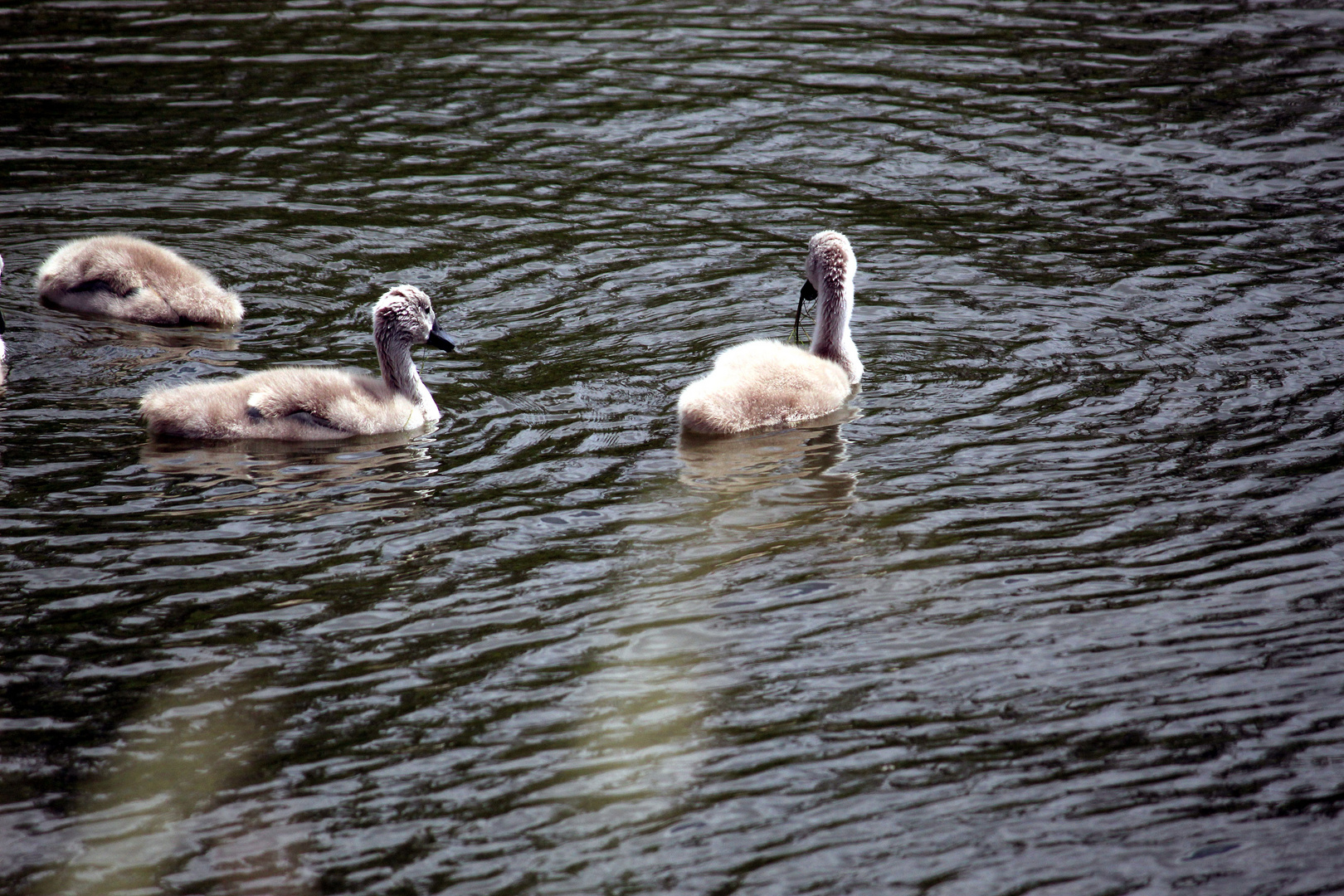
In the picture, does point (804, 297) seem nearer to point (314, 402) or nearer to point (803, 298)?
point (803, 298)

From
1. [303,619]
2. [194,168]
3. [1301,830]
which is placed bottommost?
[1301,830]

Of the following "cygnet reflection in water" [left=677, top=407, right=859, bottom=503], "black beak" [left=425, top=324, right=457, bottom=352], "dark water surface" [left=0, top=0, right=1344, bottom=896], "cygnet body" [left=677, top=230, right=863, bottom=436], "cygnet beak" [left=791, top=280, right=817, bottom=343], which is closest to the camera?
"dark water surface" [left=0, top=0, right=1344, bottom=896]

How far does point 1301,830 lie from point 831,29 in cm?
1268

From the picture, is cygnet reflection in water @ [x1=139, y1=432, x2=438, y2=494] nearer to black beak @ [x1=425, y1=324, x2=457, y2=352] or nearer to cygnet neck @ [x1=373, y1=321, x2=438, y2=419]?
cygnet neck @ [x1=373, y1=321, x2=438, y2=419]

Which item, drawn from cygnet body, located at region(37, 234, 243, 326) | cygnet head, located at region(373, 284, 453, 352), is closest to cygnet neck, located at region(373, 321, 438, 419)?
cygnet head, located at region(373, 284, 453, 352)

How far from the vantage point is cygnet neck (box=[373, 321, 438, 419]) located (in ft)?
26.7

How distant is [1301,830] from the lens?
4.75 m

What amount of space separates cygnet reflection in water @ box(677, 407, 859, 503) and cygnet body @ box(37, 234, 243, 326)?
3.45 metres

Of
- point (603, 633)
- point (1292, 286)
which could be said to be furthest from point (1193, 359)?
point (603, 633)

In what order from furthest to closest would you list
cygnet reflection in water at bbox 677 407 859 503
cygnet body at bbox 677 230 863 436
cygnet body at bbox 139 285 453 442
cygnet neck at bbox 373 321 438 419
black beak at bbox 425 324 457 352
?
black beak at bbox 425 324 457 352 → cygnet neck at bbox 373 321 438 419 → cygnet body at bbox 677 230 863 436 → cygnet body at bbox 139 285 453 442 → cygnet reflection in water at bbox 677 407 859 503

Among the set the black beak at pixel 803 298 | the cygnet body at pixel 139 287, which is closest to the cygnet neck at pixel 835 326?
the black beak at pixel 803 298

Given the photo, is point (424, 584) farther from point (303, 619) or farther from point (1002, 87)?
point (1002, 87)

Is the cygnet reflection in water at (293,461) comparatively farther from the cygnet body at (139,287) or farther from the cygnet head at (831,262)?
the cygnet head at (831,262)

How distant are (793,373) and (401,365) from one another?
2.21 metres
